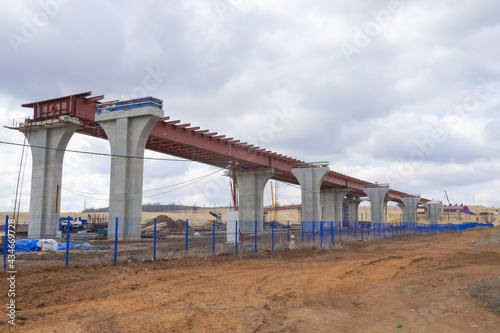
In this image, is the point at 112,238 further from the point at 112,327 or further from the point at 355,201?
the point at 355,201

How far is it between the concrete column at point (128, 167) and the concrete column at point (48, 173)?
5254mm

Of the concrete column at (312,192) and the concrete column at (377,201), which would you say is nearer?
the concrete column at (312,192)

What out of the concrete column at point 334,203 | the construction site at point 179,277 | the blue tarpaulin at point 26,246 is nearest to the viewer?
the construction site at point 179,277

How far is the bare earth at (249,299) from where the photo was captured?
25.1 ft

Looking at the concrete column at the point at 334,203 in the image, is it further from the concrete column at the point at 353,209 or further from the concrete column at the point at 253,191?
the concrete column at the point at 353,209

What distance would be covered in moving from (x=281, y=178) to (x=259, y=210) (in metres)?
15.6

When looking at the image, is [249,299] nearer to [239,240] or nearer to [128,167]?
[239,240]

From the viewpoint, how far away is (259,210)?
5138 centimetres

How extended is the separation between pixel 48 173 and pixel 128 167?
8.78m

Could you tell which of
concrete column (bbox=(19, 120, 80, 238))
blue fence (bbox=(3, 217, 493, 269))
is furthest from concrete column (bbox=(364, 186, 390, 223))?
concrete column (bbox=(19, 120, 80, 238))

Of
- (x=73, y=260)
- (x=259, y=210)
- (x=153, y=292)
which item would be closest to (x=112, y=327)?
(x=153, y=292)

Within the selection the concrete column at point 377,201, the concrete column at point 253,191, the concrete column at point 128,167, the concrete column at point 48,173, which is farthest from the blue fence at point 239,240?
the concrete column at point 377,201

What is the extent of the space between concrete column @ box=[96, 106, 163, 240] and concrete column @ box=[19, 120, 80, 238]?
5.25 metres

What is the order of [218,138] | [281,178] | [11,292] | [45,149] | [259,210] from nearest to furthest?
[11,292], [45,149], [218,138], [259,210], [281,178]
